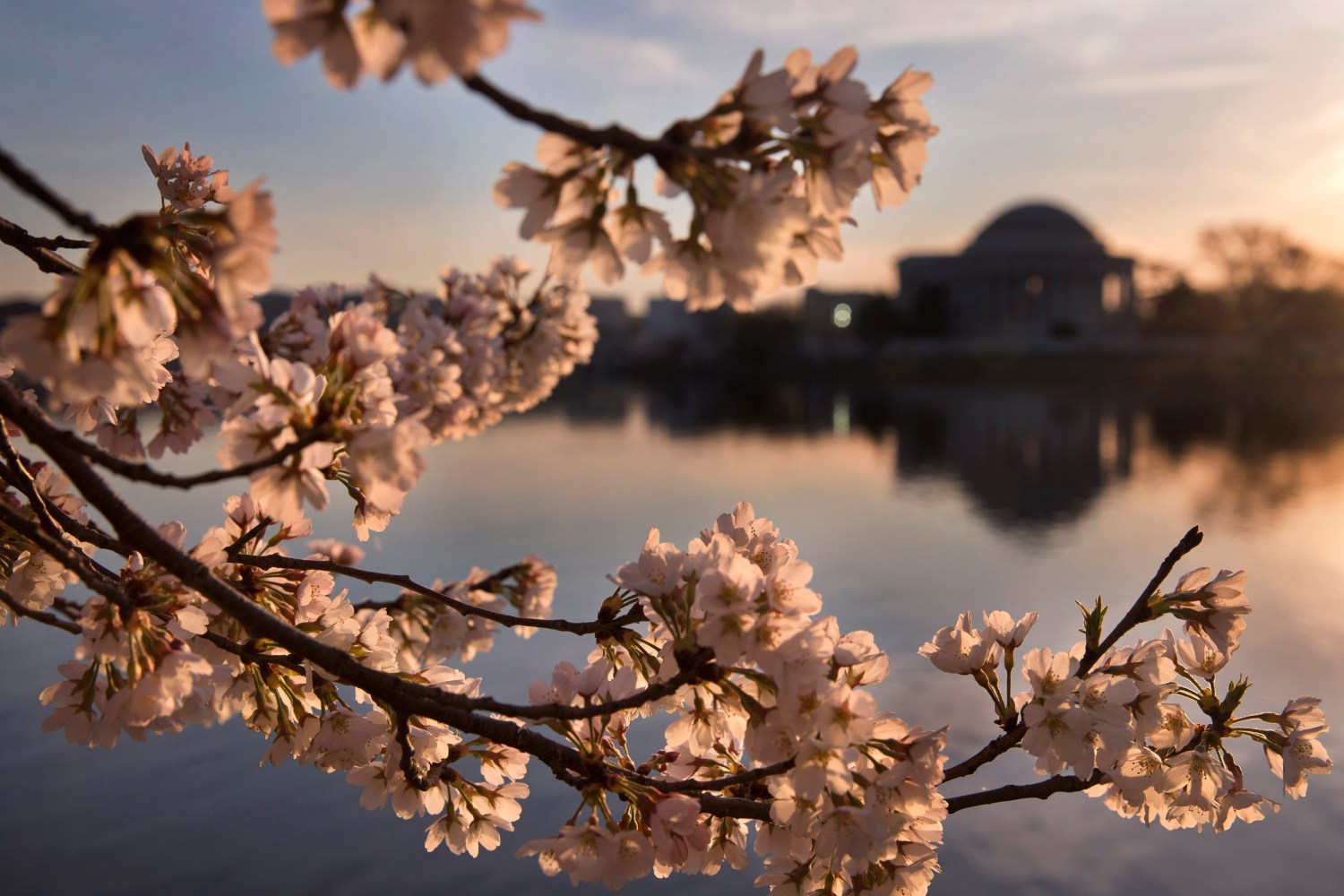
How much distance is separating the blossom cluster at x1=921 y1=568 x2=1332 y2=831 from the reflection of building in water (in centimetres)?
1588

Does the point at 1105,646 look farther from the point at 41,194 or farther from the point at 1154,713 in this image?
the point at 41,194

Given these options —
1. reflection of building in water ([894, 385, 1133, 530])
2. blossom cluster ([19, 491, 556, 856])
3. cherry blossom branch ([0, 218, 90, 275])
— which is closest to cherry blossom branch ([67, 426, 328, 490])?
blossom cluster ([19, 491, 556, 856])

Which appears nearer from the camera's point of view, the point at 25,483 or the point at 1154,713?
the point at 25,483

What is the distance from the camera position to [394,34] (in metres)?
0.82

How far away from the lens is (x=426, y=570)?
12273 mm

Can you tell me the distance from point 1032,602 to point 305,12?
1195 centimetres

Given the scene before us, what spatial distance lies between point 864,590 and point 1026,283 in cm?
6217

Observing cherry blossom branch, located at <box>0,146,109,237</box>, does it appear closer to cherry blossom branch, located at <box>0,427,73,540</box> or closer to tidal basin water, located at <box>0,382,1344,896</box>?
cherry blossom branch, located at <box>0,427,73,540</box>

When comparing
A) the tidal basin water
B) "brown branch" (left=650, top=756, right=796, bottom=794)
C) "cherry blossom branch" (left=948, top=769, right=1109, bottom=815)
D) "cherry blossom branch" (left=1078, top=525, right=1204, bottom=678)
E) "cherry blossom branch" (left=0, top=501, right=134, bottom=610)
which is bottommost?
the tidal basin water

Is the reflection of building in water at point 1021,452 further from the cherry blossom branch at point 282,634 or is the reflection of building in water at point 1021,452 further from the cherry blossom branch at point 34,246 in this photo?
the cherry blossom branch at point 34,246

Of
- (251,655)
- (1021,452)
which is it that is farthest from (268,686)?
(1021,452)

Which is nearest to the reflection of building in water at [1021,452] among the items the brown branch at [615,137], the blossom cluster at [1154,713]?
the blossom cluster at [1154,713]

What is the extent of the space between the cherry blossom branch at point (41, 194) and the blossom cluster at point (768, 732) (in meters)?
0.75

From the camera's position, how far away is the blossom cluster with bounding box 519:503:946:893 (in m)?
1.26
